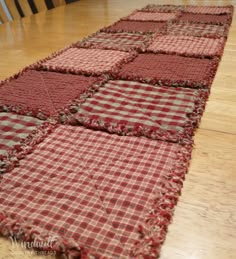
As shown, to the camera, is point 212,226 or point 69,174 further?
point 69,174

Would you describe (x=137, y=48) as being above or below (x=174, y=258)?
above

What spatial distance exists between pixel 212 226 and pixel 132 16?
1.59m

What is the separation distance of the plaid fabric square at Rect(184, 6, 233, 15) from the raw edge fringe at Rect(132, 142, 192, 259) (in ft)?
4.75

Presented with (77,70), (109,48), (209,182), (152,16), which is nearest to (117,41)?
(109,48)

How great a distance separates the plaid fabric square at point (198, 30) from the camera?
1412mm

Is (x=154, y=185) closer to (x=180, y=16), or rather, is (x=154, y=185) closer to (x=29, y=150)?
(x=29, y=150)

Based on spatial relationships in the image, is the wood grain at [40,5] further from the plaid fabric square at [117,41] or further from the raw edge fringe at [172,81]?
the raw edge fringe at [172,81]

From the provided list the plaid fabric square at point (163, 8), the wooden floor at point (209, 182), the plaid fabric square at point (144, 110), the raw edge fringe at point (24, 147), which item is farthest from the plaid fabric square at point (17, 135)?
the plaid fabric square at point (163, 8)

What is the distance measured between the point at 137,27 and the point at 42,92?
0.84m

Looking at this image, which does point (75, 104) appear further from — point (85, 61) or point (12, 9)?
point (12, 9)

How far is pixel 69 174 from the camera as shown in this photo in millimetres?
615

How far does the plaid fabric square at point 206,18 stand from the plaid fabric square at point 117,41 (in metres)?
0.39

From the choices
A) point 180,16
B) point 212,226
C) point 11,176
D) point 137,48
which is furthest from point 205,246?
point 180,16

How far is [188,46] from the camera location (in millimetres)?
1286
